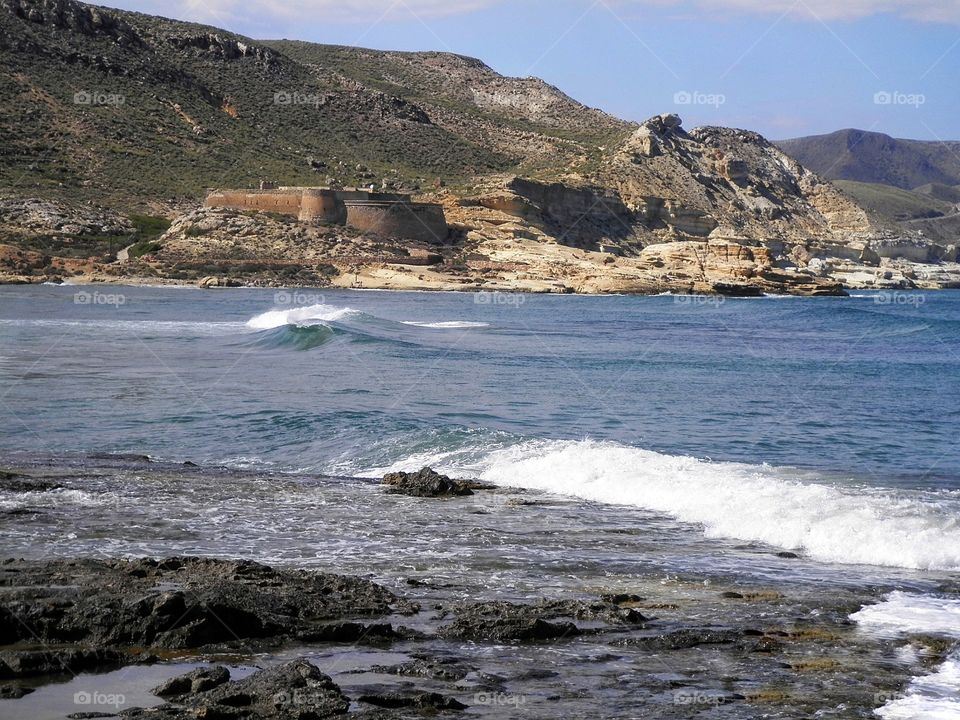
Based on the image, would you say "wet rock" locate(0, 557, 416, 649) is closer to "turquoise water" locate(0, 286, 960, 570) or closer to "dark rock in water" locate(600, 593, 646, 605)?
"dark rock in water" locate(600, 593, 646, 605)

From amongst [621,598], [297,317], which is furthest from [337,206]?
[621,598]

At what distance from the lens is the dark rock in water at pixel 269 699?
5547 millimetres

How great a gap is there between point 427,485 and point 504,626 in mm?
4956

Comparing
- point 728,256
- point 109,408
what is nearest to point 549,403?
point 109,408

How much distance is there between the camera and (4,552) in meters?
8.69

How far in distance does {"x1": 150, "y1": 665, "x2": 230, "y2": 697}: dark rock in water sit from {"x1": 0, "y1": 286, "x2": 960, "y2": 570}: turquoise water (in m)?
5.32

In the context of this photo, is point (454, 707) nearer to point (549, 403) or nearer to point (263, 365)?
point (549, 403)

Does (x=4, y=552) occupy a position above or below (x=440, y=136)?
below

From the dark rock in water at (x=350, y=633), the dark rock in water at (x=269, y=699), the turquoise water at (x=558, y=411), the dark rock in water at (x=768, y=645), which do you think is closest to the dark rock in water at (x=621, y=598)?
the dark rock in water at (x=768, y=645)

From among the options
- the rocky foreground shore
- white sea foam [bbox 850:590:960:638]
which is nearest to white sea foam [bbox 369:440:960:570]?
white sea foam [bbox 850:590:960:638]

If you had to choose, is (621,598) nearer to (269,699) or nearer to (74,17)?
(269,699)

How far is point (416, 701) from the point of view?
5.84 m

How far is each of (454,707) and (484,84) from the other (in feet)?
496

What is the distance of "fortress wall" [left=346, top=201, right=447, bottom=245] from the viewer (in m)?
74.9
